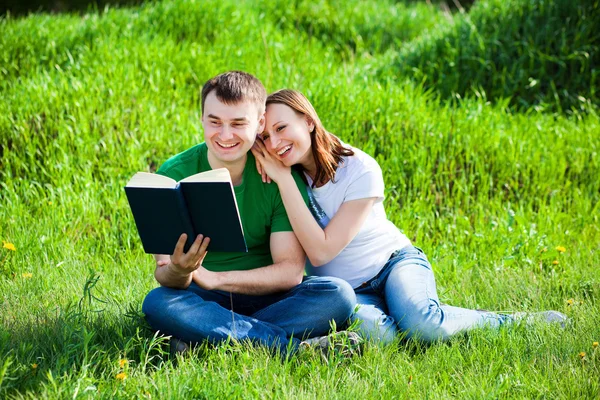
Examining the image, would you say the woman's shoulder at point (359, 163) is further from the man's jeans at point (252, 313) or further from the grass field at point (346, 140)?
the grass field at point (346, 140)

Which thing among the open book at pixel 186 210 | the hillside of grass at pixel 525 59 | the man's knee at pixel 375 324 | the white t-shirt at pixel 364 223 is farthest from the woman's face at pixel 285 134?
the hillside of grass at pixel 525 59

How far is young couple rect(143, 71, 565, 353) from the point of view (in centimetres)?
304

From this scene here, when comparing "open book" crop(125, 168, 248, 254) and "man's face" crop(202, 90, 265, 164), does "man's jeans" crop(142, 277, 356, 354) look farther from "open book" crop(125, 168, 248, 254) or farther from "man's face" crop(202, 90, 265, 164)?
"man's face" crop(202, 90, 265, 164)

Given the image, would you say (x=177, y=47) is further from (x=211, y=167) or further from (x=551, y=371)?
(x=551, y=371)

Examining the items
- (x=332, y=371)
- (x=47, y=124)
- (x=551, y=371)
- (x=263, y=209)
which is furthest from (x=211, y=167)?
(x=47, y=124)

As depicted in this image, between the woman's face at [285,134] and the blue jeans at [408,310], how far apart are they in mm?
675

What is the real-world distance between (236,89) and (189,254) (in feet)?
2.33

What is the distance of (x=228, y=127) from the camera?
3.06 meters

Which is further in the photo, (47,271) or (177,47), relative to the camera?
(177,47)


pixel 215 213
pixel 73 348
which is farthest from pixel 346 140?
pixel 73 348

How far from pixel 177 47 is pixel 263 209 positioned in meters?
3.11

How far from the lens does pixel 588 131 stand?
5395mm

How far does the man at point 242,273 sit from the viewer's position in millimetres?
2984

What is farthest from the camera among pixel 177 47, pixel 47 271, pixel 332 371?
pixel 177 47
